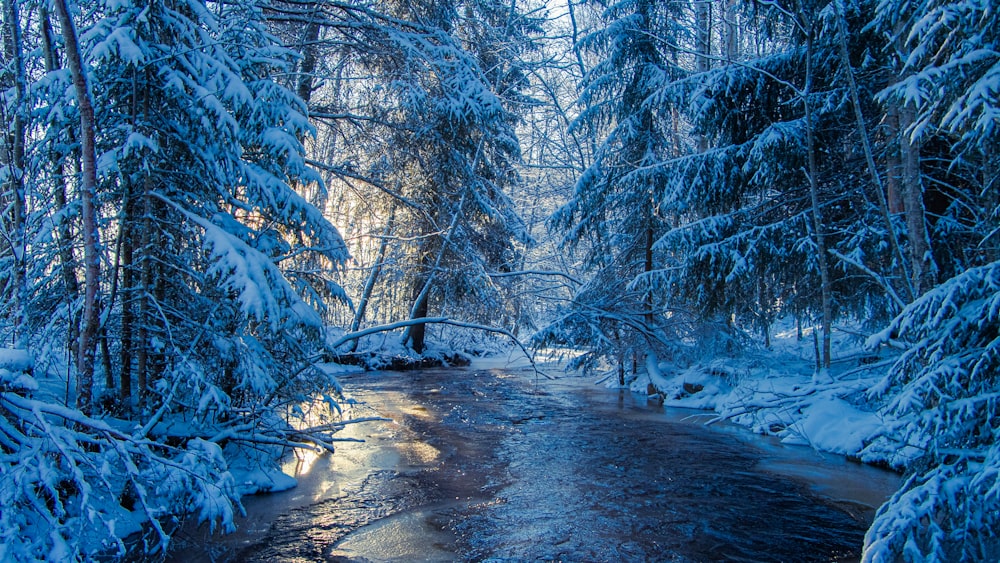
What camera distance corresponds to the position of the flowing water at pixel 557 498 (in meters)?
5.29

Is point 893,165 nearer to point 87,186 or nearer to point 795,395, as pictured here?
point 795,395

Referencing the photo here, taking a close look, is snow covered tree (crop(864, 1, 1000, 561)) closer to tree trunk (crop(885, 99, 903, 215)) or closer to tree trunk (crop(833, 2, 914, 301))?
tree trunk (crop(833, 2, 914, 301))

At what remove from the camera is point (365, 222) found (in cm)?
1466

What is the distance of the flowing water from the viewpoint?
5.29 metres

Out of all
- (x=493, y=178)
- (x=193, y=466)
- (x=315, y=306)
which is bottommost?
(x=193, y=466)

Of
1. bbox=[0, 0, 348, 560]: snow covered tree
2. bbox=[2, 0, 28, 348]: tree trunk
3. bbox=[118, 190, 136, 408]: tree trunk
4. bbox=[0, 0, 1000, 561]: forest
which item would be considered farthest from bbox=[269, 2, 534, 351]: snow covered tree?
bbox=[2, 0, 28, 348]: tree trunk

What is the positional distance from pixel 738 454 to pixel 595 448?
212cm

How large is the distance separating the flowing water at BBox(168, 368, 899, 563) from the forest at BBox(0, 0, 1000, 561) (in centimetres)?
82

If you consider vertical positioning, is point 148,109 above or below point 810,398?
above

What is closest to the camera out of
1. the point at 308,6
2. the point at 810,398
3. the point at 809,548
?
the point at 809,548

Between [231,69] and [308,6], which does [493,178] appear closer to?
[308,6]

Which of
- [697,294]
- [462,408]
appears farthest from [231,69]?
[697,294]

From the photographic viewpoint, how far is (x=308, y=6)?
10.0m

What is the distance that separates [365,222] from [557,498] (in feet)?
31.9
